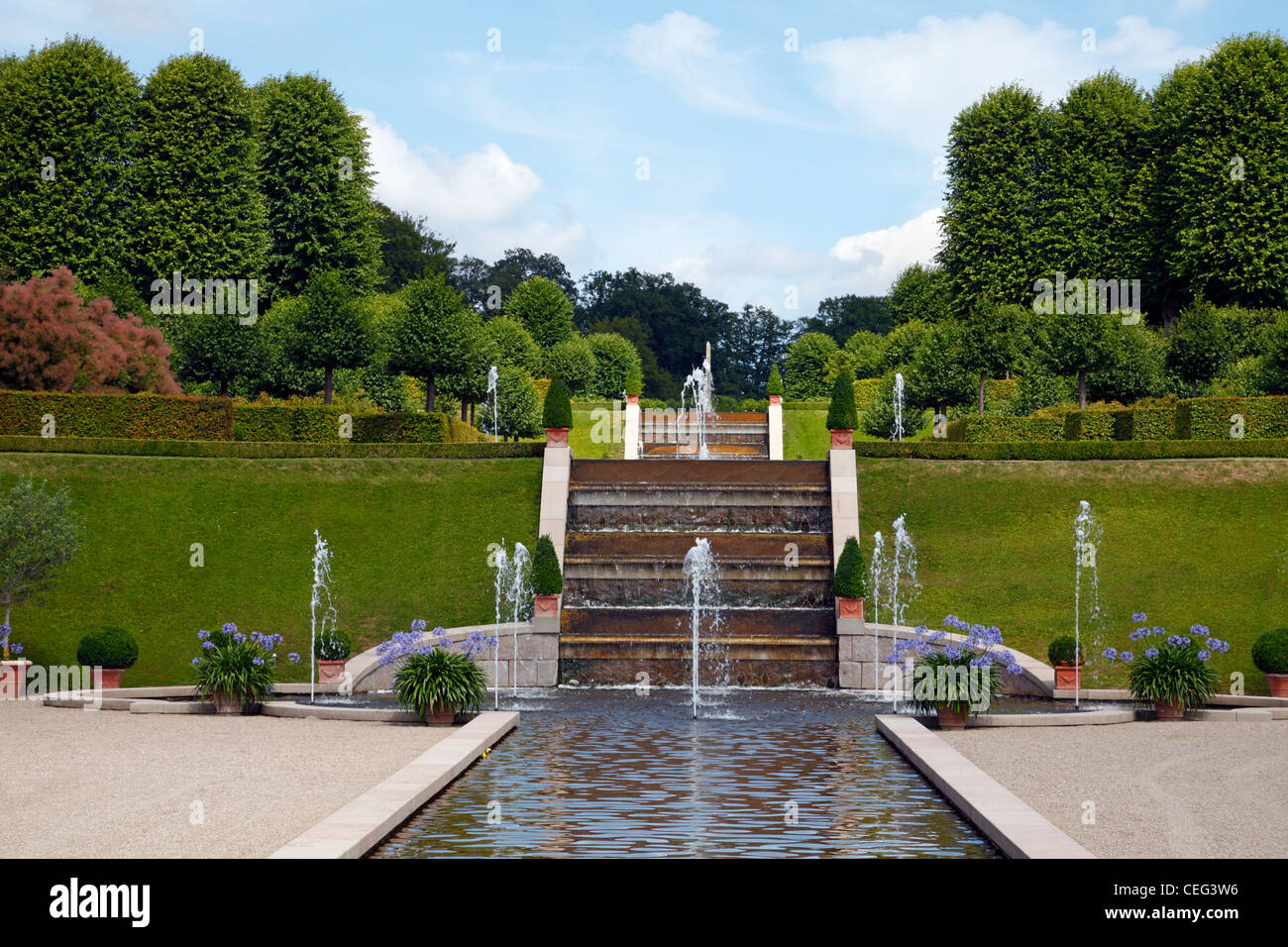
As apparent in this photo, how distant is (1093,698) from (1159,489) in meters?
11.5

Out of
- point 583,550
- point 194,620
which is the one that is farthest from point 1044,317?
point 194,620

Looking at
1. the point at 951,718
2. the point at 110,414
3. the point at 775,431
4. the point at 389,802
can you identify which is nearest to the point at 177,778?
the point at 389,802

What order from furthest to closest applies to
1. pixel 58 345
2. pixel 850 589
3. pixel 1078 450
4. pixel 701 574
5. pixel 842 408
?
pixel 58 345
pixel 1078 450
pixel 842 408
pixel 701 574
pixel 850 589

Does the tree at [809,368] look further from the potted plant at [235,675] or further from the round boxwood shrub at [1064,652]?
the potted plant at [235,675]

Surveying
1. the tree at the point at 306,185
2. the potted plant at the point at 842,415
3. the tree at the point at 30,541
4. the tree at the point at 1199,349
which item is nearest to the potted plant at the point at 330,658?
the tree at the point at 30,541

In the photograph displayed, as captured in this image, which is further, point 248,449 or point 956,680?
point 248,449

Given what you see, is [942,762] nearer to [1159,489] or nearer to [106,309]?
[1159,489]

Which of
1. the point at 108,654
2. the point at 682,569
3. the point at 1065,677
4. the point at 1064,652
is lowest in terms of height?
the point at 1065,677

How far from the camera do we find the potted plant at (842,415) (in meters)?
36.0

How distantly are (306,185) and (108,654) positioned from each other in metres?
49.3

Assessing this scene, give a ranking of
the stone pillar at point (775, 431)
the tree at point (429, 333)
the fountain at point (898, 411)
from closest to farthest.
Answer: the tree at point (429, 333)
the fountain at point (898, 411)
the stone pillar at point (775, 431)

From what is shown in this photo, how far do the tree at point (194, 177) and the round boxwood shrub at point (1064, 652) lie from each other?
163 ft

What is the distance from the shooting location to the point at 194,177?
210 ft

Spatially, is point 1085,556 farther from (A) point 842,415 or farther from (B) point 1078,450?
(A) point 842,415
